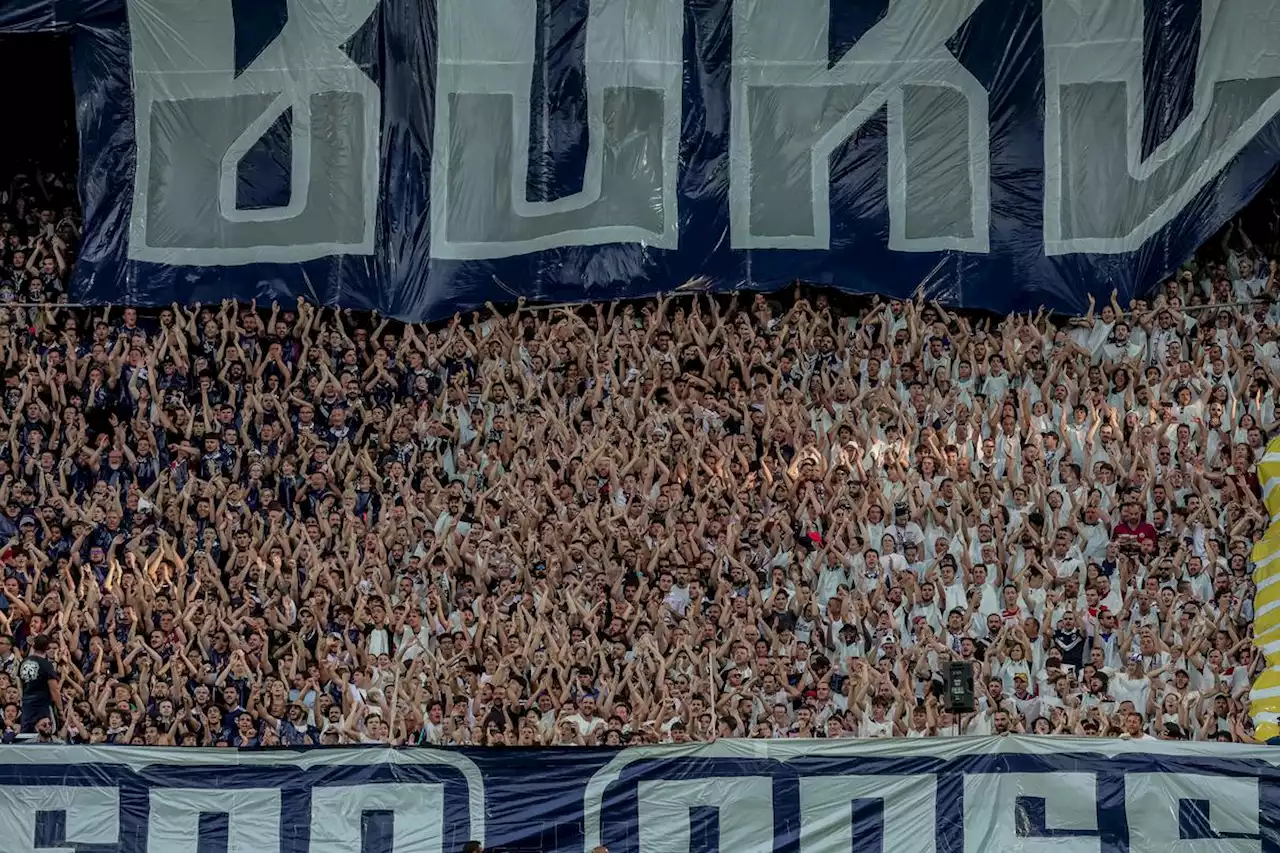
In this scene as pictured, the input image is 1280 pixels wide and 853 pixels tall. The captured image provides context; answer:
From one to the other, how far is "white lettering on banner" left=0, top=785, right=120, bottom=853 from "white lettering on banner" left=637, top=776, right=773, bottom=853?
4777 mm

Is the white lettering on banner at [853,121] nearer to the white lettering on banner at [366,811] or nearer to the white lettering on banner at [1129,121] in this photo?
the white lettering on banner at [1129,121]

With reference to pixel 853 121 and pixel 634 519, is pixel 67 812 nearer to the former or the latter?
pixel 634 519

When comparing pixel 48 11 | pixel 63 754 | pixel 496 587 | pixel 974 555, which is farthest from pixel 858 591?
pixel 48 11

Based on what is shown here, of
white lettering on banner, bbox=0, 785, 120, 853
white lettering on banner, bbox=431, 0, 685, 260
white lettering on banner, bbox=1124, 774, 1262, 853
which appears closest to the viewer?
white lettering on banner, bbox=1124, 774, 1262, 853

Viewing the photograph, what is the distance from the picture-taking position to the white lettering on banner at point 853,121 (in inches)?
1089

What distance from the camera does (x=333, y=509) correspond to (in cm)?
2467

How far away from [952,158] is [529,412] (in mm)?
6832

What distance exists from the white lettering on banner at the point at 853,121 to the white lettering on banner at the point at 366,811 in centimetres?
1123

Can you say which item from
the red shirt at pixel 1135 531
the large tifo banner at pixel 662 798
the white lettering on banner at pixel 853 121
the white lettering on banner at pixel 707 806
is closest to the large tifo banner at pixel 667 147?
the white lettering on banner at pixel 853 121

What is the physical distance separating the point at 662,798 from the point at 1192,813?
4.63 m

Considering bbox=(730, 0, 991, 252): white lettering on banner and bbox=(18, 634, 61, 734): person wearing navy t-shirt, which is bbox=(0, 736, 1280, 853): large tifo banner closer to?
bbox=(18, 634, 61, 734): person wearing navy t-shirt

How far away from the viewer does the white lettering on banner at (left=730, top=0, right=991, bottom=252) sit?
27656 mm

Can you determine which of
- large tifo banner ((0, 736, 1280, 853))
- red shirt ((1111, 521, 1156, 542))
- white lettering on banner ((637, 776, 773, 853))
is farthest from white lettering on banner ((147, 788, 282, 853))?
red shirt ((1111, 521, 1156, 542))

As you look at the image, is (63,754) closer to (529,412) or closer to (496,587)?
(496,587)
